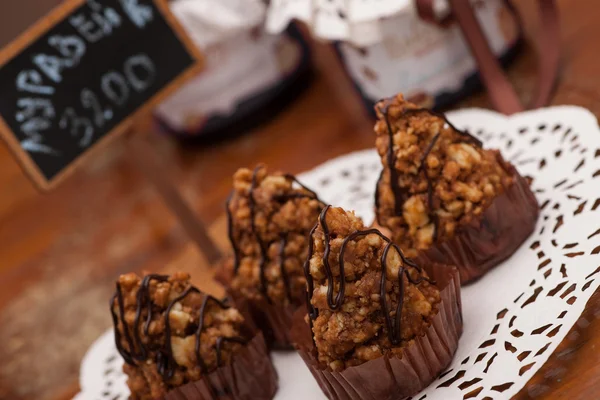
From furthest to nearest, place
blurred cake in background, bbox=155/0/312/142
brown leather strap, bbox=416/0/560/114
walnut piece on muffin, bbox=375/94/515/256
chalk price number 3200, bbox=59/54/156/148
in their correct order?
1. blurred cake in background, bbox=155/0/312/142
2. chalk price number 3200, bbox=59/54/156/148
3. brown leather strap, bbox=416/0/560/114
4. walnut piece on muffin, bbox=375/94/515/256

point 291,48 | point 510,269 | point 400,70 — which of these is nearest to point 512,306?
point 510,269

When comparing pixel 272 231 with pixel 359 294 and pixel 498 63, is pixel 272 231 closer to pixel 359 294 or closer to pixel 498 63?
pixel 359 294

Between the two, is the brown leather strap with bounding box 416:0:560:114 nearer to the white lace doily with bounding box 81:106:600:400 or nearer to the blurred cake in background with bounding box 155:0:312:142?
the white lace doily with bounding box 81:106:600:400

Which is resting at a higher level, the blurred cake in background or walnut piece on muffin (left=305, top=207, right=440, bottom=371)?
the blurred cake in background

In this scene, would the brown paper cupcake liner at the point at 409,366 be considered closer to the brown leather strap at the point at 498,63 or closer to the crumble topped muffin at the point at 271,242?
the crumble topped muffin at the point at 271,242

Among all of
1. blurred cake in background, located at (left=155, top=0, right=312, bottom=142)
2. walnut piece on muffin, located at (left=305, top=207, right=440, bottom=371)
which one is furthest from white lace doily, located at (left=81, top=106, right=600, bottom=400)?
blurred cake in background, located at (left=155, top=0, right=312, bottom=142)
